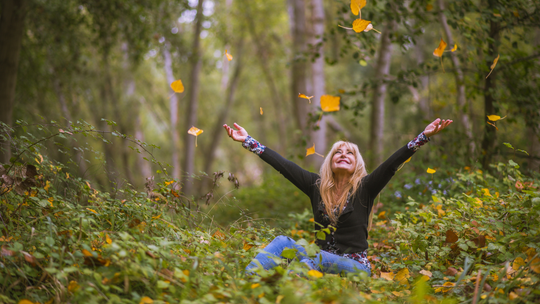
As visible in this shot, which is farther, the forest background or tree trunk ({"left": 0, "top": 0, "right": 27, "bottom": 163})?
tree trunk ({"left": 0, "top": 0, "right": 27, "bottom": 163})

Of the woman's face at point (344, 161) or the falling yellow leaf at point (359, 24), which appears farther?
the falling yellow leaf at point (359, 24)

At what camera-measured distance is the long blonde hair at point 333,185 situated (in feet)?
9.34

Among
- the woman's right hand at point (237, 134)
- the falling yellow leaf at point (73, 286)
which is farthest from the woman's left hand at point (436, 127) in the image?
the falling yellow leaf at point (73, 286)

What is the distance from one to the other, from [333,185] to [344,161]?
208mm

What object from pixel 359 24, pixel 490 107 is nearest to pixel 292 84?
pixel 490 107

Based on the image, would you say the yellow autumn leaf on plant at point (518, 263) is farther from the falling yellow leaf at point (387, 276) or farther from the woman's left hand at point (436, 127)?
the woman's left hand at point (436, 127)

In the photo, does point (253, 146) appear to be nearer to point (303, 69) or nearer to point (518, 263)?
point (518, 263)

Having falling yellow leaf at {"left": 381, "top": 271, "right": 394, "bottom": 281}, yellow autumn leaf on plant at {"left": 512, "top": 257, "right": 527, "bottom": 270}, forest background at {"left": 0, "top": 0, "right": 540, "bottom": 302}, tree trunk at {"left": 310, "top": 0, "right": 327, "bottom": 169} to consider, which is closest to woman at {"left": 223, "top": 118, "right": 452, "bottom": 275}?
falling yellow leaf at {"left": 381, "top": 271, "right": 394, "bottom": 281}

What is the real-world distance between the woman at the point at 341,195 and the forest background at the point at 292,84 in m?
0.62

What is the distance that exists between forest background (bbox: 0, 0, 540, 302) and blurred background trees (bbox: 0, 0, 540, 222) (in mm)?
33

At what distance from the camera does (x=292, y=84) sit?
9289 mm

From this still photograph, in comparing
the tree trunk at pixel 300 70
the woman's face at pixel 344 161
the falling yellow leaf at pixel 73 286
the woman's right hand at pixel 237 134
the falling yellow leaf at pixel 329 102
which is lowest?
the falling yellow leaf at pixel 73 286

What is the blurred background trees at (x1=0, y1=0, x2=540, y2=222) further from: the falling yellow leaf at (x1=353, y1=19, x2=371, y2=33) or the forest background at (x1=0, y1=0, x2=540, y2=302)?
the falling yellow leaf at (x1=353, y1=19, x2=371, y2=33)

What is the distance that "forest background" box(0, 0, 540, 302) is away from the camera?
11.8ft
